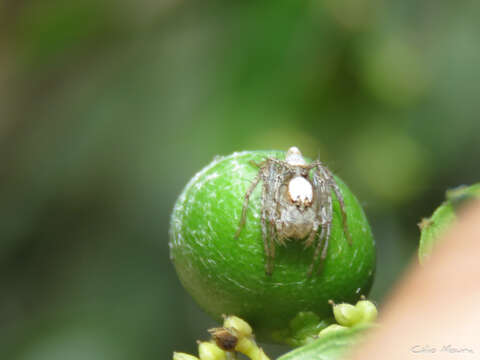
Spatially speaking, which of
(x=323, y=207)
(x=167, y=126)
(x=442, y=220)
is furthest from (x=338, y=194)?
(x=167, y=126)

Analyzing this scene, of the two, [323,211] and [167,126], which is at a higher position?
[167,126]

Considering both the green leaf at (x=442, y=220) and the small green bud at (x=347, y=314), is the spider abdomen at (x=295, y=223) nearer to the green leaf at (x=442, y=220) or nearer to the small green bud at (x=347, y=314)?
the small green bud at (x=347, y=314)

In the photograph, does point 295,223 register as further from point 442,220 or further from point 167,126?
point 167,126

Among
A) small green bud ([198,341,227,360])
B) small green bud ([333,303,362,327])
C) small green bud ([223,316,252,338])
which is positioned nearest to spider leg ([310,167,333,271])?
small green bud ([333,303,362,327])

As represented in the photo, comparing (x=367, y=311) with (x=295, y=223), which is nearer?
(x=367, y=311)

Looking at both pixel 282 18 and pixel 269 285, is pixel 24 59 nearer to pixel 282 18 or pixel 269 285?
pixel 282 18

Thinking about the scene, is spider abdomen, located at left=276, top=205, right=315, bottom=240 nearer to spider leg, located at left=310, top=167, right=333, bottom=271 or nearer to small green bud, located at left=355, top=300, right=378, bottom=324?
spider leg, located at left=310, top=167, right=333, bottom=271

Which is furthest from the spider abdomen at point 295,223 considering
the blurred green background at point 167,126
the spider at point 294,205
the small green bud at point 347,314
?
the blurred green background at point 167,126
